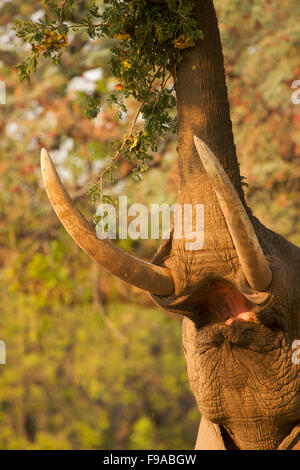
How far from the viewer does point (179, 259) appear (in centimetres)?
220

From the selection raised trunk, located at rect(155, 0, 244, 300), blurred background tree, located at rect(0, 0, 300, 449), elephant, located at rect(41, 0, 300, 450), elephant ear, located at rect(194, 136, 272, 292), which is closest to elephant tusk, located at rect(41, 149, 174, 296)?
elephant, located at rect(41, 0, 300, 450)

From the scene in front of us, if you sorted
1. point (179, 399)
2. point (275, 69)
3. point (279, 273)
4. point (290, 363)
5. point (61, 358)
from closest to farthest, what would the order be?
1. point (279, 273)
2. point (290, 363)
3. point (275, 69)
4. point (61, 358)
5. point (179, 399)

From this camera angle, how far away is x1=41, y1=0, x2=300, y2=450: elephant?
2.08 m

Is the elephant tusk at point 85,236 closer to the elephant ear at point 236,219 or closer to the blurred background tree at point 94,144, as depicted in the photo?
the elephant ear at point 236,219

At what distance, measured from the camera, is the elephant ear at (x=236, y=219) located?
1.95 metres

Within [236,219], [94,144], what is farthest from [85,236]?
[94,144]

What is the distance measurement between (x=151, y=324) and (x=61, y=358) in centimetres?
326

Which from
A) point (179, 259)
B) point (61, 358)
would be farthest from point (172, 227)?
point (61, 358)

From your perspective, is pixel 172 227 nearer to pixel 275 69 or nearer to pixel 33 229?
pixel 275 69

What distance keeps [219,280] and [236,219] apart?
31 cm

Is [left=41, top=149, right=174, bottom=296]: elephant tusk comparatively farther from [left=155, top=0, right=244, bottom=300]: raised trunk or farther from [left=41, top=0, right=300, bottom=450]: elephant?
[left=155, top=0, right=244, bottom=300]: raised trunk

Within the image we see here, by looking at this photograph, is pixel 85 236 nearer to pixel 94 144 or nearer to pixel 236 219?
pixel 236 219

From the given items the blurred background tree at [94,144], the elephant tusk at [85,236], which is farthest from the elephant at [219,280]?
the blurred background tree at [94,144]
